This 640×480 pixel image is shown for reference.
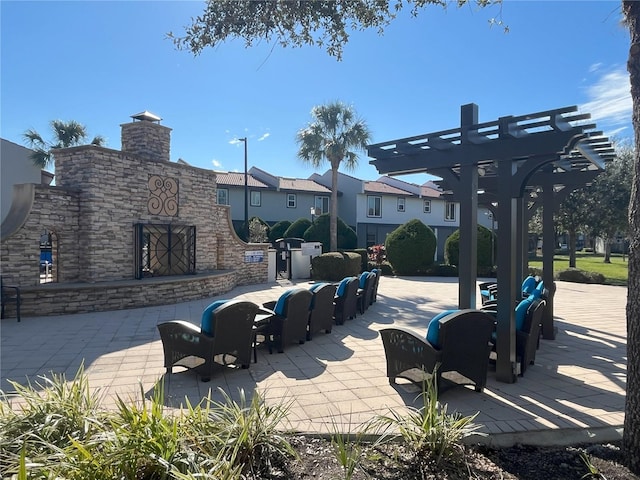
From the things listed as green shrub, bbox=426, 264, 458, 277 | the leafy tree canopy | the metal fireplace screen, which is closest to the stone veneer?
the metal fireplace screen

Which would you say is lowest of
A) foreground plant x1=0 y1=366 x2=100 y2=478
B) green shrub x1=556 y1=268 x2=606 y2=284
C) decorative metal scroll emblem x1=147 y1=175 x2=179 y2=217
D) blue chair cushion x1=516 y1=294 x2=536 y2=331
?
green shrub x1=556 y1=268 x2=606 y2=284

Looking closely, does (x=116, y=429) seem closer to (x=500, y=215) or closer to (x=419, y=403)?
(x=419, y=403)

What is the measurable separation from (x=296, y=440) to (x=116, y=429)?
1384 millimetres

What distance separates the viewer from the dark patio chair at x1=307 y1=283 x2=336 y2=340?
6891 mm

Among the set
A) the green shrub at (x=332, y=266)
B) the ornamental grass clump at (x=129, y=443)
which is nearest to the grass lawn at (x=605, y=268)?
the green shrub at (x=332, y=266)

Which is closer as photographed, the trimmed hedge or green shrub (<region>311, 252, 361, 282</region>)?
green shrub (<region>311, 252, 361, 282</region>)

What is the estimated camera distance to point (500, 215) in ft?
16.0

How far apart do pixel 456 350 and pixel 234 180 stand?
26296 millimetres

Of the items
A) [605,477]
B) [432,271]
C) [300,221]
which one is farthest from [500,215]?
[300,221]

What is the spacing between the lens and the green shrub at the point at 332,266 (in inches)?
691

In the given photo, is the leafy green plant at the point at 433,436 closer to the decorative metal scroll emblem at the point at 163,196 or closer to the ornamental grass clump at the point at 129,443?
the ornamental grass clump at the point at 129,443

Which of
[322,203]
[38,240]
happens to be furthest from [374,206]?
[38,240]

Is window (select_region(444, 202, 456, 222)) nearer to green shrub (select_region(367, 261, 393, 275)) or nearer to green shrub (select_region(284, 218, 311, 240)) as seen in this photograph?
green shrub (select_region(367, 261, 393, 275))

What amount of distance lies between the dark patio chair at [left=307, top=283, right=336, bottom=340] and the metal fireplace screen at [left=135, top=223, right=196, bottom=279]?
7.04 metres
